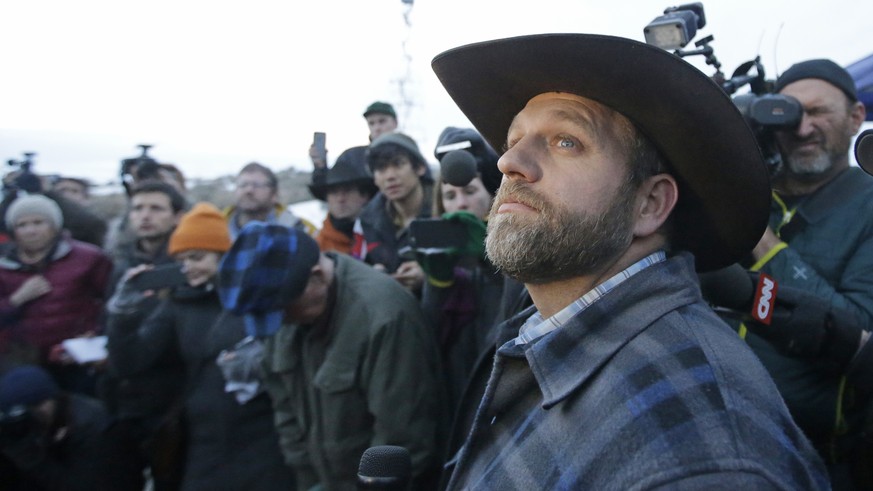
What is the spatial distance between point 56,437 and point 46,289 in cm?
118

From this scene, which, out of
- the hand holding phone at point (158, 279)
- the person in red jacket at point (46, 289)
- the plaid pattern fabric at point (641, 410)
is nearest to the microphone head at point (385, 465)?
the plaid pattern fabric at point (641, 410)

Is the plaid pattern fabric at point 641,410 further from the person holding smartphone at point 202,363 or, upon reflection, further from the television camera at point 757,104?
the person holding smartphone at point 202,363

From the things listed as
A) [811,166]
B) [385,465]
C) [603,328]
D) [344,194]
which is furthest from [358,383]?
[344,194]

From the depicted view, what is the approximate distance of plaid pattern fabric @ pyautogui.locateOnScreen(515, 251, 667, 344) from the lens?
122cm

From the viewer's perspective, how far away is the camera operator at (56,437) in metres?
2.57

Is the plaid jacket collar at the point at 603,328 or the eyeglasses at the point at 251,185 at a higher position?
the plaid jacket collar at the point at 603,328

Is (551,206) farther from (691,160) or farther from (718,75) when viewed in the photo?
(718,75)

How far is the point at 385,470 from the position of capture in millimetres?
1257

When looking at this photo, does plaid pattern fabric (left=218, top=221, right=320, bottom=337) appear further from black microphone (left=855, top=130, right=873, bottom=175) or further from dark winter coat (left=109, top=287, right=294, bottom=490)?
black microphone (left=855, top=130, right=873, bottom=175)

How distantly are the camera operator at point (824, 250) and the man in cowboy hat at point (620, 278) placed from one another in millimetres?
559

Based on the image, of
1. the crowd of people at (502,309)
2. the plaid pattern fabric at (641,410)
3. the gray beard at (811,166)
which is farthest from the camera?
the gray beard at (811,166)

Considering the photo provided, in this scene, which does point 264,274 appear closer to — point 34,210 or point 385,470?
point 385,470

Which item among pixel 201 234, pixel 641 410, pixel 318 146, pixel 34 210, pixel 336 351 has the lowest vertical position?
pixel 336 351

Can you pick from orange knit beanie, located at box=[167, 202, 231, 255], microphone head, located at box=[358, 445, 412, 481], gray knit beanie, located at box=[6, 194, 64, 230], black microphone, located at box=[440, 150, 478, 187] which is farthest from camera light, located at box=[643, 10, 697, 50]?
gray knit beanie, located at box=[6, 194, 64, 230]
